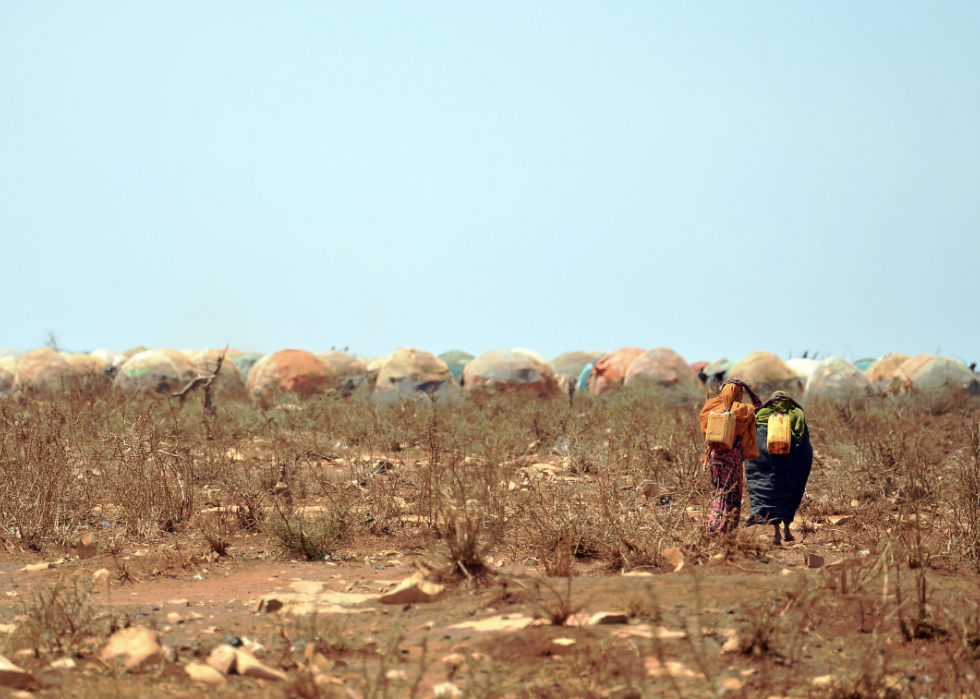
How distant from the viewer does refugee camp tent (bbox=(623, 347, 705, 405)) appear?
63.2 ft

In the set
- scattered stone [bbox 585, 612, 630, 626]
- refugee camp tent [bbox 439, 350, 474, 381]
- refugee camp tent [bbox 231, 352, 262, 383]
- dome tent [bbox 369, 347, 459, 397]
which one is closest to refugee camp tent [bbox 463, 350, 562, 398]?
dome tent [bbox 369, 347, 459, 397]

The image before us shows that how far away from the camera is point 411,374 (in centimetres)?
1894

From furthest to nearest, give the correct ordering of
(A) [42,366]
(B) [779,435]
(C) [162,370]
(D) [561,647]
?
(A) [42,366]
(C) [162,370]
(B) [779,435]
(D) [561,647]

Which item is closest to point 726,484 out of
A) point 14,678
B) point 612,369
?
point 14,678

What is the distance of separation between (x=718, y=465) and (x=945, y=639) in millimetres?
2475

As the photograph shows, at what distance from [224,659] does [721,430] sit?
12.0 feet

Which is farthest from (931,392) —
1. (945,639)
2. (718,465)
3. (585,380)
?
(945,639)

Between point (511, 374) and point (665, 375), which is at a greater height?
point (665, 375)

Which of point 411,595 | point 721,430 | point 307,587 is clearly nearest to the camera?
point 411,595

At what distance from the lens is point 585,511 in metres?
5.88

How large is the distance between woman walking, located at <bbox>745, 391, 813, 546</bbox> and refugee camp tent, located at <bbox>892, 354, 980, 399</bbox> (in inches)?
514

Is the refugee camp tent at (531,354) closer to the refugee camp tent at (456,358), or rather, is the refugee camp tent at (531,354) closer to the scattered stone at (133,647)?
the refugee camp tent at (456,358)

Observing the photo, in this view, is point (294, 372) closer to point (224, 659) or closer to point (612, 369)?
point (612, 369)

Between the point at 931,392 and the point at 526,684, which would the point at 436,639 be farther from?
the point at 931,392
